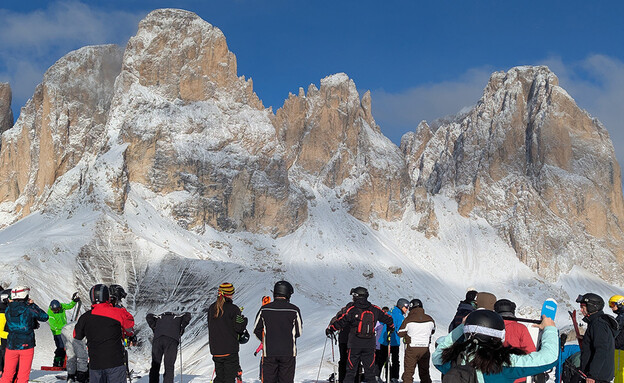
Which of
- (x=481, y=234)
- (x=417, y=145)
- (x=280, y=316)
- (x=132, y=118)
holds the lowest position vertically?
(x=280, y=316)

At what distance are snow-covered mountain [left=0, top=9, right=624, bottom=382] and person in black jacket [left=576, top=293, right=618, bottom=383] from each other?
121 ft

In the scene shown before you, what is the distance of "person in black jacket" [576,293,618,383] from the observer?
7.70 metres

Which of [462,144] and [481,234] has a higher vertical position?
[462,144]

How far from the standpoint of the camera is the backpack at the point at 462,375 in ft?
14.3

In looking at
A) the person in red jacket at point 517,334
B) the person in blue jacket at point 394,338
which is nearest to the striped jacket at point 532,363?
the person in red jacket at point 517,334

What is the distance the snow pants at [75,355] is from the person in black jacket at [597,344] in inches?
352

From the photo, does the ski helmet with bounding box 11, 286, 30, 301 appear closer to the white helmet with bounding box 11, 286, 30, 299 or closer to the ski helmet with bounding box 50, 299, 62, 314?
the white helmet with bounding box 11, 286, 30, 299

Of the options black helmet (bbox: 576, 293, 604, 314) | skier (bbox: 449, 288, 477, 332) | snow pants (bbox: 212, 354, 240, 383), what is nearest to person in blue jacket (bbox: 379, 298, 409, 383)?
skier (bbox: 449, 288, 477, 332)

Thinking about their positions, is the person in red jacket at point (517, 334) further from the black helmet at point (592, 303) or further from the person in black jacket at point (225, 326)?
the person in black jacket at point (225, 326)

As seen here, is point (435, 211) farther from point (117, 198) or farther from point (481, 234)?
point (117, 198)

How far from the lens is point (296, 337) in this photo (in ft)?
30.3

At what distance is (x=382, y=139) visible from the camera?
5581 inches

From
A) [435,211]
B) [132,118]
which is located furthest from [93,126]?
[435,211]

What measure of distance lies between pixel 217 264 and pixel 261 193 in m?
39.3
